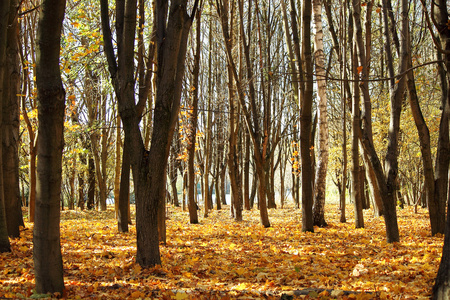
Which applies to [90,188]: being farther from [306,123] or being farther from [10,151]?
[306,123]

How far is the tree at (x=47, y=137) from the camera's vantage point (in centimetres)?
360

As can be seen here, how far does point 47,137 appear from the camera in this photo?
360 cm

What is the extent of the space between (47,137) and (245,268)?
126 inches

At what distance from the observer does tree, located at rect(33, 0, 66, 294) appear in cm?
360

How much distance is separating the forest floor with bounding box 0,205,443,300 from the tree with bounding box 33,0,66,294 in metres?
0.47

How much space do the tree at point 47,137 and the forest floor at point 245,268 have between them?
47 centimetres

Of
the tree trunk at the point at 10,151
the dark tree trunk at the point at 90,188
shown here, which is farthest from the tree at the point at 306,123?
the dark tree trunk at the point at 90,188

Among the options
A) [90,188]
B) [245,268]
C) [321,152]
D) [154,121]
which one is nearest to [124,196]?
[154,121]

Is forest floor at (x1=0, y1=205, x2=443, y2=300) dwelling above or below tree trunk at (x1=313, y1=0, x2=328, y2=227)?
below

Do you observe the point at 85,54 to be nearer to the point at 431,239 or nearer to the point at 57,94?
the point at 57,94

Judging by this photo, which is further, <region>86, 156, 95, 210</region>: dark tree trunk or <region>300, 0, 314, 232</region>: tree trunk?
<region>86, 156, 95, 210</region>: dark tree trunk

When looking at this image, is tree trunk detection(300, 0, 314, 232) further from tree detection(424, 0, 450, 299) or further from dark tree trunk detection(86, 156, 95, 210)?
dark tree trunk detection(86, 156, 95, 210)

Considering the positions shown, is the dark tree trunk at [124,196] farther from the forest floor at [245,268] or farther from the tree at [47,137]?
the tree at [47,137]

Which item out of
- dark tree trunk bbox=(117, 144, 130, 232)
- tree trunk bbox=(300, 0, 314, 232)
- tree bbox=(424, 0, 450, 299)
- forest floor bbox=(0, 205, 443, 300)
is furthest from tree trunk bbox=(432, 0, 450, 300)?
dark tree trunk bbox=(117, 144, 130, 232)
